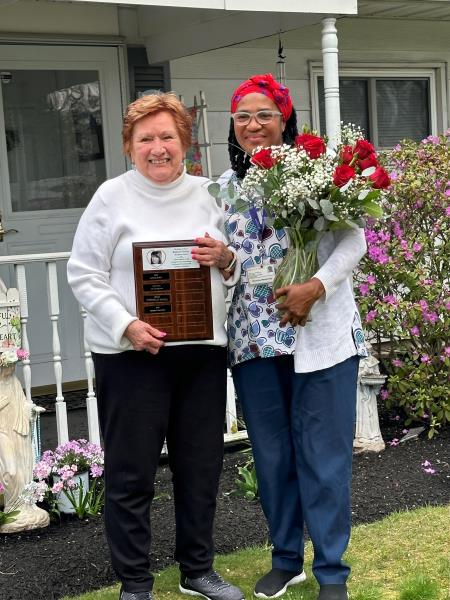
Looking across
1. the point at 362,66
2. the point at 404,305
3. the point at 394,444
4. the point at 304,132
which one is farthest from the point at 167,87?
the point at 304,132

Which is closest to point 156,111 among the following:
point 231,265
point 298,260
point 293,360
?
point 231,265

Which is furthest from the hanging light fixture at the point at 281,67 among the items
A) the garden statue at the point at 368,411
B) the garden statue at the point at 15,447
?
the garden statue at the point at 15,447

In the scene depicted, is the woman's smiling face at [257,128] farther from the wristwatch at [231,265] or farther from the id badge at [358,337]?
the id badge at [358,337]

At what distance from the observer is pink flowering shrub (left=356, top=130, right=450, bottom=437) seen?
231 inches

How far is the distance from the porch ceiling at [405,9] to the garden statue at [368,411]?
2.98 m

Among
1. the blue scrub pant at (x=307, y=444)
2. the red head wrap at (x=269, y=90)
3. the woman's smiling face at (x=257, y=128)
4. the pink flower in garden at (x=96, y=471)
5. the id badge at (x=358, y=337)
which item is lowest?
the pink flower in garden at (x=96, y=471)

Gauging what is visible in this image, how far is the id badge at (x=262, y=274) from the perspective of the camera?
342 cm

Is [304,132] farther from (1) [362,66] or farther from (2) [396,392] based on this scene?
(1) [362,66]

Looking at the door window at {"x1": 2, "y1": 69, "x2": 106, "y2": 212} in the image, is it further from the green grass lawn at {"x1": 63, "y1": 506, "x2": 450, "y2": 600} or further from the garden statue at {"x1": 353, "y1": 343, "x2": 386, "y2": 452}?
the green grass lawn at {"x1": 63, "y1": 506, "x2": 450, "y2": 600}

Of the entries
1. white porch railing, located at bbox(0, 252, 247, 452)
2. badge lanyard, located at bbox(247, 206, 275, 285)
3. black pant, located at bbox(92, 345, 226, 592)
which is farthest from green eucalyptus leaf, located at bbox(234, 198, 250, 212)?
white porch railing, located at bbox(0, 252, 247, 452)

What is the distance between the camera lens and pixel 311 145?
10.7 ft

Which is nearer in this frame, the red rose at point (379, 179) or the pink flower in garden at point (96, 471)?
the red rose at point (379, 179)

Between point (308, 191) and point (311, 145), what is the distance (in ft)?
0.61

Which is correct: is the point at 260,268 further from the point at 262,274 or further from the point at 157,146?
the point at 157,146
